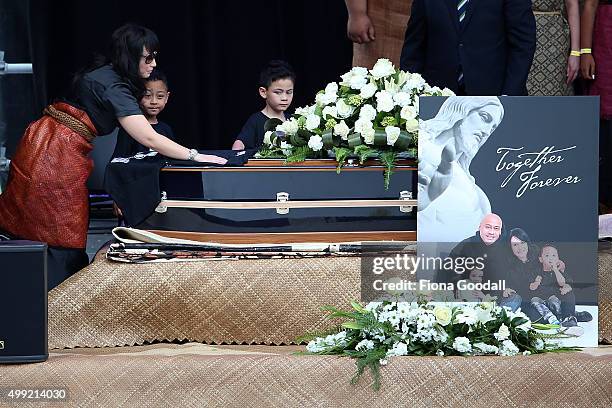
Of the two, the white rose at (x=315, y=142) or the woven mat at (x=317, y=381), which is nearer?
the woven mat at (x=317, y=381)

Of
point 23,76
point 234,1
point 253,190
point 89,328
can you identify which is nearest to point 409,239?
point 253,190

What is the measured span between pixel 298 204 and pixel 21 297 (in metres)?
0.90

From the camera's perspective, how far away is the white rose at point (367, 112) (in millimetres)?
3316

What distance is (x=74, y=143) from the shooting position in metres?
3.71

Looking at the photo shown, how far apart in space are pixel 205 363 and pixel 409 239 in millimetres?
798

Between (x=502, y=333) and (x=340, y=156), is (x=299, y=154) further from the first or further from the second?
(x=502, y=333)

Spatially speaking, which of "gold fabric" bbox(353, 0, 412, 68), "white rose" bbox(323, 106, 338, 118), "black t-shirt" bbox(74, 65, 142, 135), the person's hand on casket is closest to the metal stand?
"black t-shirt" bbox(74, 65, 142, 135)

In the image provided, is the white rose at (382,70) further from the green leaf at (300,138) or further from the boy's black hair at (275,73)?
the boy's black hair at (275,73)

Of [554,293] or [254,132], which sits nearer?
[554,293]

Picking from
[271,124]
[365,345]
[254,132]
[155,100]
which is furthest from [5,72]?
[365,345]

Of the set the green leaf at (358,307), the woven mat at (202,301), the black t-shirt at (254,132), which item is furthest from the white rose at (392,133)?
the black t-shirt at (254,132)

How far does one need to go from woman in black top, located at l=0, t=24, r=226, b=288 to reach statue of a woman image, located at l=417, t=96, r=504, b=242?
1.15 metres

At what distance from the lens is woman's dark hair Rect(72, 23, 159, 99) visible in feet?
12.1

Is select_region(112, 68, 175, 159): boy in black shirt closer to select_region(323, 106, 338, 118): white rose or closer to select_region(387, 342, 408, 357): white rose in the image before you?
select_region(323, 106, 338, 118): white rose
